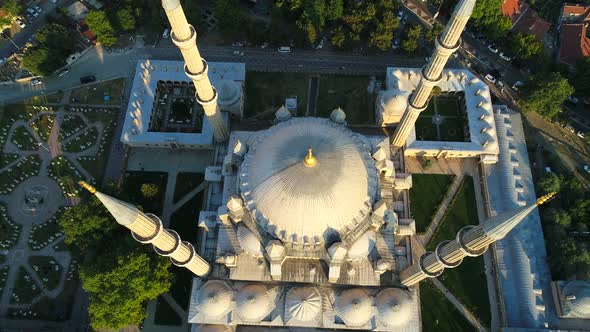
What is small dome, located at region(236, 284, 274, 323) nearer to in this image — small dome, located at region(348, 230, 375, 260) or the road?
small dome, located at region(348, 230, 375, 260)

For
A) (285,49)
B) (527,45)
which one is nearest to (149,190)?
(285,49)

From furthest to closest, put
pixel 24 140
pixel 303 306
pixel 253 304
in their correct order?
pixel 24 140 < pixel 253 304 < pixel 303 306

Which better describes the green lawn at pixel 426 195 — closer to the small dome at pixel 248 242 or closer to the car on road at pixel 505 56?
the small dome at pixel 248 242

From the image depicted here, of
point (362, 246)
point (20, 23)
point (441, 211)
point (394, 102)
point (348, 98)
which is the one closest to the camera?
point (362, 246)

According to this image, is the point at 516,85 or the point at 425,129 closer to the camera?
the point at 425,129

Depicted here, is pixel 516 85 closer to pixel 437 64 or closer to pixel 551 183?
pixel 551 183

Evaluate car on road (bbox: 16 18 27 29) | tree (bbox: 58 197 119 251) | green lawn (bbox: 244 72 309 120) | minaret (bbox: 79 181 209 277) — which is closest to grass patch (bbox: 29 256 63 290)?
tree (bbox: 58 197 119 251)
